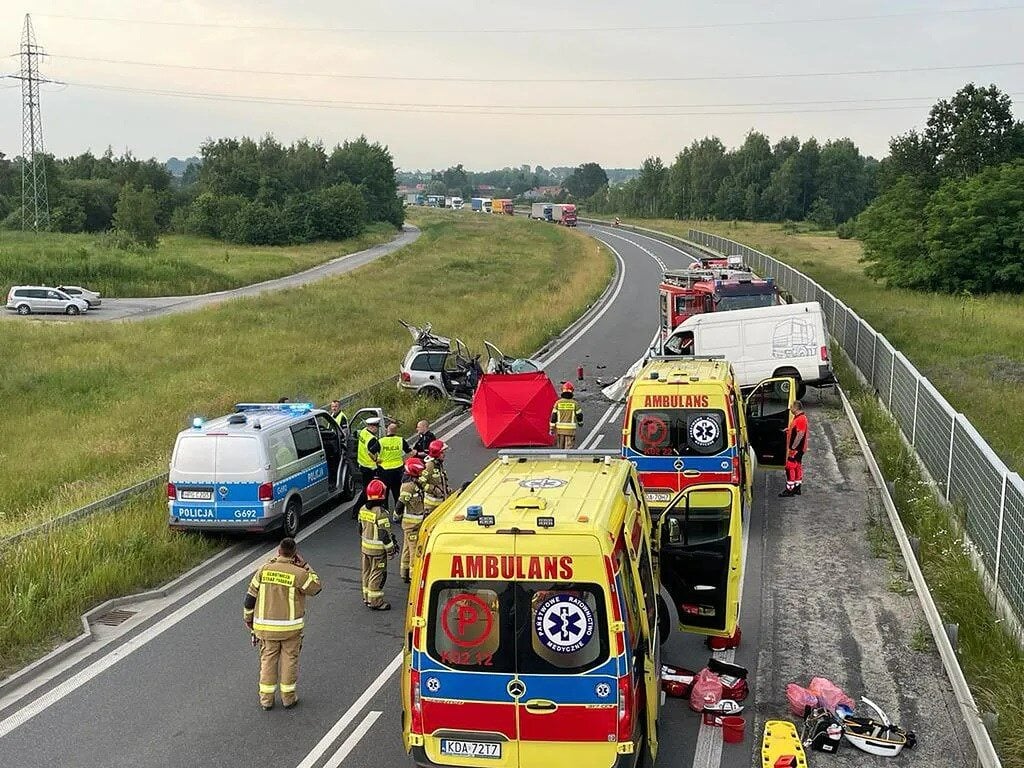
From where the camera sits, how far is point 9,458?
71.2ft

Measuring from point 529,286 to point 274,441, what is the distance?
4000 centimetres

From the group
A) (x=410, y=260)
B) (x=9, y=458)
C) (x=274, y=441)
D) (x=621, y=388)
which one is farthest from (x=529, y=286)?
(x=274, y=441)

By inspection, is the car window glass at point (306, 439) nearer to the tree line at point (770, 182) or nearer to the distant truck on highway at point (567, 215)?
the distant truck on highway at point (567, 215)

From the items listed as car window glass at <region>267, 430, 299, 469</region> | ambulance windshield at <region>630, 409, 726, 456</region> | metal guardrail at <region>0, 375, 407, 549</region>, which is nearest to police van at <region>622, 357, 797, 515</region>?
ambulance windshield at <region>630, 409, 726, 456</region>

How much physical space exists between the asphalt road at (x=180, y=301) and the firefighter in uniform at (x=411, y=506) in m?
37.5

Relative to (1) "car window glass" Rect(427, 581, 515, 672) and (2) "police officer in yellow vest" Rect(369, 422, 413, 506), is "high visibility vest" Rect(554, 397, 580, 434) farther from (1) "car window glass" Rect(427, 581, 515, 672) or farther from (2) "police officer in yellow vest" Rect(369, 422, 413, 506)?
(1) "car window glass" Rect(427, 581, 515, 672)

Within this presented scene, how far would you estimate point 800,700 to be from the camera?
8492 millimetres

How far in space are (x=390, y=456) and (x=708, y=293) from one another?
56.0 feet

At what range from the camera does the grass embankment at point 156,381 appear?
1207 cm

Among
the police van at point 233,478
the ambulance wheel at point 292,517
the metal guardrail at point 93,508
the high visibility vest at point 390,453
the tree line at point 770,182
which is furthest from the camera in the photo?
the tree line at point 770,182

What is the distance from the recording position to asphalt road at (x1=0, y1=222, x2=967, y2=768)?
8305 millimetres

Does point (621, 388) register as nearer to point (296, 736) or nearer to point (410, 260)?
point (296, 736)

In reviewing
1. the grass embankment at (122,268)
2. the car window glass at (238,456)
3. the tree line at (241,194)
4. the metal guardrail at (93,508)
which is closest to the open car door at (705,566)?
the car window glass at (238,456)

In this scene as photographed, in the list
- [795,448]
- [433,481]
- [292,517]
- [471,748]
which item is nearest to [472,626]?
[471,748]
